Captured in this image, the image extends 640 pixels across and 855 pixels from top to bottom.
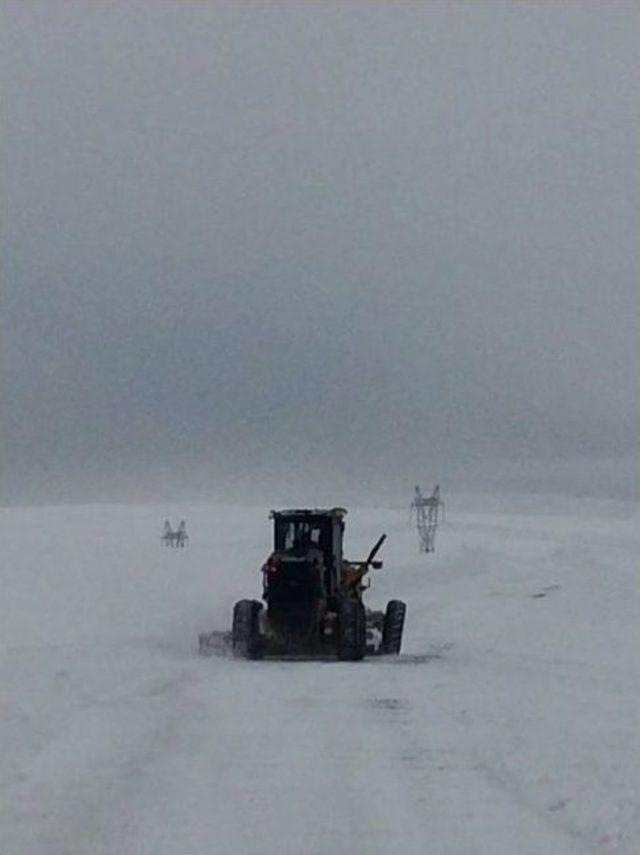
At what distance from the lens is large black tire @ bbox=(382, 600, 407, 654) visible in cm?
2214

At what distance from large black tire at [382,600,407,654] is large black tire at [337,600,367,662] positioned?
1135 mm

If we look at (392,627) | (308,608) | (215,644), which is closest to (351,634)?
(308,608)

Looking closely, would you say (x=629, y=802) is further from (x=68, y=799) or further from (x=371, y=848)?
(x=68, y=799)

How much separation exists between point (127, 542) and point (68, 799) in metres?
72.5

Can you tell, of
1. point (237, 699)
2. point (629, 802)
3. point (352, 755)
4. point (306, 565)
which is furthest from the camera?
point (306, 565)

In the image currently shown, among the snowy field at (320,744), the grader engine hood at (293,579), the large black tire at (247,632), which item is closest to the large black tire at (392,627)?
the snowy field at (320,744)

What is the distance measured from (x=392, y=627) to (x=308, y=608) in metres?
1.58

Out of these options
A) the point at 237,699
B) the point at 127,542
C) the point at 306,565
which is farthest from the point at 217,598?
the point at 127,542

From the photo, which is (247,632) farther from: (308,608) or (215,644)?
(215,644)

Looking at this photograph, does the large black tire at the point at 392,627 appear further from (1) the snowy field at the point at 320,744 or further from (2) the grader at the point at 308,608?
(1) the snowy field at the point at 320,744

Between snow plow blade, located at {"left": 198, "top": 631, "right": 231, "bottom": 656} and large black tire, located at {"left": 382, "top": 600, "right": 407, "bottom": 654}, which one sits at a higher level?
large black tire, located at {"left": 382, "top": 600, "right": 407, "bottom": 654}

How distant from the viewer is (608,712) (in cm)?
1420

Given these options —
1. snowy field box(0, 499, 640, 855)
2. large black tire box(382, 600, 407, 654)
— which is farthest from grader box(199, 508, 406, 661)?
snowy field box(0, 499, 640, 855)

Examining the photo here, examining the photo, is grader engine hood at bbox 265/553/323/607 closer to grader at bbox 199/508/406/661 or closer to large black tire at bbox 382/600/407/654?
grader at bbox 199/508/406/661
